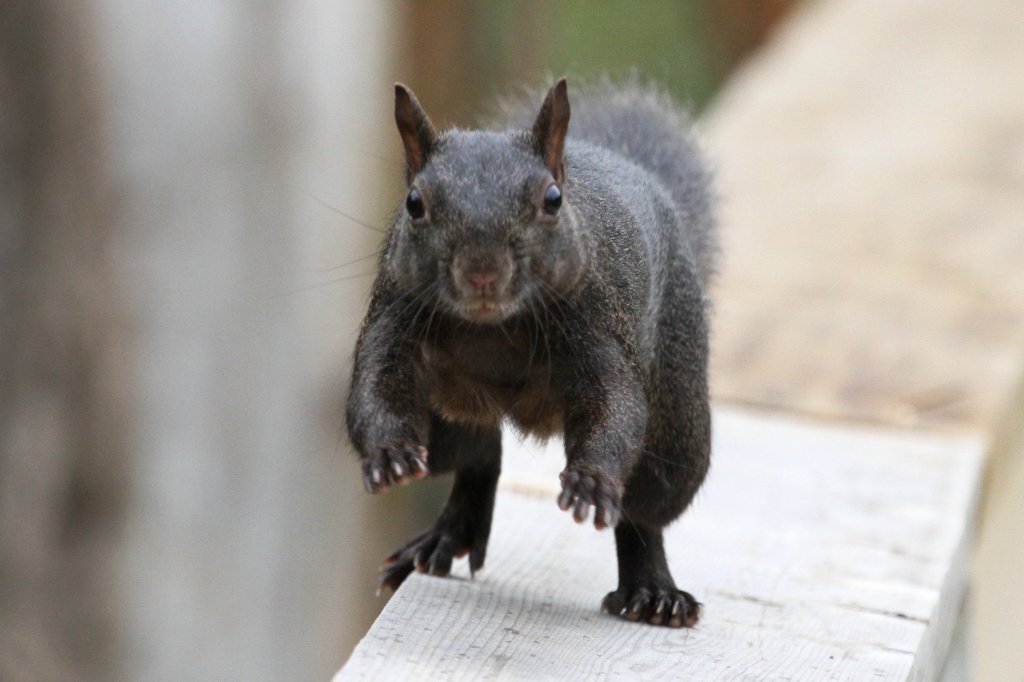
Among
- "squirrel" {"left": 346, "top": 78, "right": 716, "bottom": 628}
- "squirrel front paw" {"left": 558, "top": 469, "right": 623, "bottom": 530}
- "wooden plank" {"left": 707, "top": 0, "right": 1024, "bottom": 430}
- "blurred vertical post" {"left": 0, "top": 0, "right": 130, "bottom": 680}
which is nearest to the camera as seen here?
"squirrel" {"left": 346, "top": 78, "right": 716, "bottom": 628}

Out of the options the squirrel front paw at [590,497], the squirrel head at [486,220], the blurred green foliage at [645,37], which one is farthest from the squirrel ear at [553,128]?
the blurred green foliage at [645,37]

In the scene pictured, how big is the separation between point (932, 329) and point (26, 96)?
3783 mm

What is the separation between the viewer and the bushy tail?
4.68 metres

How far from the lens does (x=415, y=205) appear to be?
3324 mm

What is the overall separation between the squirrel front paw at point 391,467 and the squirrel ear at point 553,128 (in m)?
0.69

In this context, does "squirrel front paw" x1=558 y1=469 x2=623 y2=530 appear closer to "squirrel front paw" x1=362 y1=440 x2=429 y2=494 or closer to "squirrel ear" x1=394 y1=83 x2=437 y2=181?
"squirrel front paw" x1=362 y1=440 x2=429 y2=494

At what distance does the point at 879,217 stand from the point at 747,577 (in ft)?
10.8

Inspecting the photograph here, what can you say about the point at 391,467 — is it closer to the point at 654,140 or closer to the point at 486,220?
the point at 486,220

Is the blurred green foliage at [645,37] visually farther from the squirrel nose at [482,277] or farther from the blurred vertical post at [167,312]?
the squirrel nose at [482,277]

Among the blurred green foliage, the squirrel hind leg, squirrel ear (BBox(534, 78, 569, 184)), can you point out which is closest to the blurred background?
the squirrel hind leg

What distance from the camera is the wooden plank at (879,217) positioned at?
6.10m

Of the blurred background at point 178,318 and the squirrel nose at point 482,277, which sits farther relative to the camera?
the blurred background at point 178,318

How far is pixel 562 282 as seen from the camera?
346cm

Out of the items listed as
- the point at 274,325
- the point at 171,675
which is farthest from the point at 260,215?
the point at 171,675
